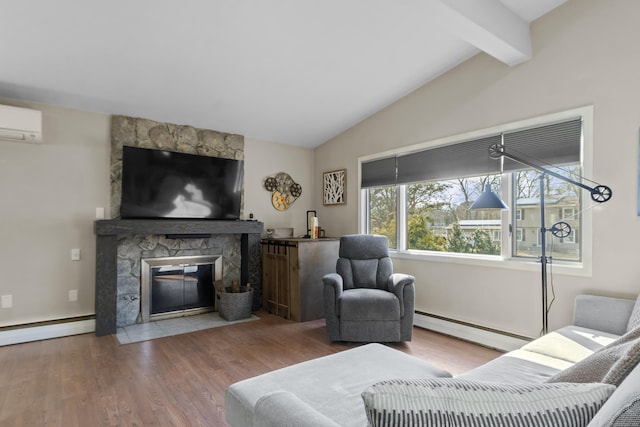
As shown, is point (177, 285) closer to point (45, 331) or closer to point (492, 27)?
point (45, 331)

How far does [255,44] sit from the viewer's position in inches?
117

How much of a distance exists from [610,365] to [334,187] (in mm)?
4277

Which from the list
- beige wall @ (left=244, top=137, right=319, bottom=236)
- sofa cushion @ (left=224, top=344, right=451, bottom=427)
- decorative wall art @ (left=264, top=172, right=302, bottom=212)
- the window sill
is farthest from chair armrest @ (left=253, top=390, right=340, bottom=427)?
decorative wall art @ (left=264, top=172, right=302, bottom=212)

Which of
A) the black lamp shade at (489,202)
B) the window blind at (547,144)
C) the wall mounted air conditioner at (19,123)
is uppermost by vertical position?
the wall mounted air conditioner at (19,123)

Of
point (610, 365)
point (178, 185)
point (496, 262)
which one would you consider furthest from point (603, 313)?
point (178, 185)

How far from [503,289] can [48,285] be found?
4500mm

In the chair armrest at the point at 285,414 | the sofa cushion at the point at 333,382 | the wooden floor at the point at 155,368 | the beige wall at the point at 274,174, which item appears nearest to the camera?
the chair armrest at the point at 285,414

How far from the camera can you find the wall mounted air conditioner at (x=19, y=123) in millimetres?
3039

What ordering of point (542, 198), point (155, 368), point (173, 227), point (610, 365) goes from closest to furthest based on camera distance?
1. point (610, 365)
2. point (542, 198)
3. point (155, 368)
4. point (173, 227)

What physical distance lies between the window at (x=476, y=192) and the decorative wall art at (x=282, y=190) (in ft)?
3.72

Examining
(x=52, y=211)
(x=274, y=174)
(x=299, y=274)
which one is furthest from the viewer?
(x=274, y=174)

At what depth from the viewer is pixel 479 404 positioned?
2.35 feet

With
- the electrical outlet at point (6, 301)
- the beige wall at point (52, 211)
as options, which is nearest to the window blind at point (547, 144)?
the beige wall at point (52, 211)

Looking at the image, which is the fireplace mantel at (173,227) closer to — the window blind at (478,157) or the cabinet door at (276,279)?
the cabinet door at (276,279)
